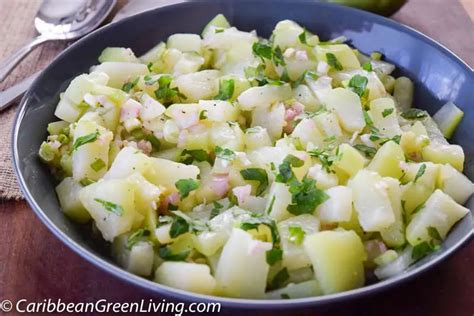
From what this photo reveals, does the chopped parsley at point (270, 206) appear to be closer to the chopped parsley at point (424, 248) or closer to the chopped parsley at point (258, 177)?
the chopped parsley at point (258, 177)

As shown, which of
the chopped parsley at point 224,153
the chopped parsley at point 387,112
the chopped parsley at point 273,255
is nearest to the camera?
the chopped parsley at point 273,255

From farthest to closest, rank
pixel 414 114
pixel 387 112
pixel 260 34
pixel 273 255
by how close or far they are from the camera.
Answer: pixel 260 34 → pixel 414 114 → pixel 387 112 → pixel 273 255

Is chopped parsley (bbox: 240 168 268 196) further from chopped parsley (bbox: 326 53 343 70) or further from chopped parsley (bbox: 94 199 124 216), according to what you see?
chopped parsley (bbox: 326 53 343 70)

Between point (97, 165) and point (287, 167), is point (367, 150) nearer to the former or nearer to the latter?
point (287, 167)

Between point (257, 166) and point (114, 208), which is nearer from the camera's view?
point (114, 208)

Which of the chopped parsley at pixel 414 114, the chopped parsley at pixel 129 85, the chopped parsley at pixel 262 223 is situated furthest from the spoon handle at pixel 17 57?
the chopped parsley at pixel 414 114
